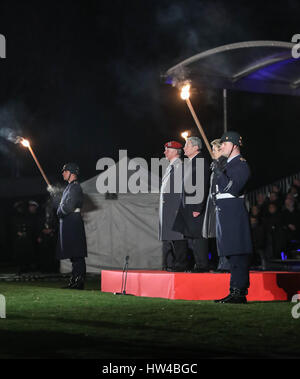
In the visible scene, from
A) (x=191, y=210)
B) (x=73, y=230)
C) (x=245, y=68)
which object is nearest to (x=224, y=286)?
(x=191, y=210)

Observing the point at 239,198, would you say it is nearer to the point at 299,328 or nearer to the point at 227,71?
the point at 299,328

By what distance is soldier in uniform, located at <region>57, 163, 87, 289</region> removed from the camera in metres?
10.8

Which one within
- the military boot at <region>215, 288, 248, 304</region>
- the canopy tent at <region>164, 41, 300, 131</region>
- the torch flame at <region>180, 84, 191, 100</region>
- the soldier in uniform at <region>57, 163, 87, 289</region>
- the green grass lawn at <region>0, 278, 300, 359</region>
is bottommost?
the green grass lawn at <region>0, 278, 300, 359</region>

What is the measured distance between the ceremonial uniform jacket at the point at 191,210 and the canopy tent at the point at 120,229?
7331 millimetres

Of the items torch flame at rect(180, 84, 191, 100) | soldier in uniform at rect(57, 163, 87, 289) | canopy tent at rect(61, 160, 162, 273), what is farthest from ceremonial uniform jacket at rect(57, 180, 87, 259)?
canopy tent at rect(61, 160, 162, 273)

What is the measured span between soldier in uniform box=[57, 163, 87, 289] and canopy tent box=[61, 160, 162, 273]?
5810 mm

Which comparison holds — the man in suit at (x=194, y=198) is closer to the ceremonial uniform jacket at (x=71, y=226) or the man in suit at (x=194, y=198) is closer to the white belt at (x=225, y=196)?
the white belt at (x=225, y=196)

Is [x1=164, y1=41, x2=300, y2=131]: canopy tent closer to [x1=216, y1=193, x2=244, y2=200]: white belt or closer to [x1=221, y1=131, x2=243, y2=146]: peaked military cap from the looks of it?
[x1=221, y1=131, x2=243, y2=146]: peaked military cap

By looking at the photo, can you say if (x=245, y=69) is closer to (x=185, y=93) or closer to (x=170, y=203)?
(x=185, y=93)

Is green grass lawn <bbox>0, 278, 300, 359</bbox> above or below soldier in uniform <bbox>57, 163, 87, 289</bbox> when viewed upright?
below

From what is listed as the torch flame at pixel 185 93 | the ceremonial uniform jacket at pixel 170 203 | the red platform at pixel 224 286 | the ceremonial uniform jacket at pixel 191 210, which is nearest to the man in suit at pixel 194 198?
the ceremonial uniform jacket at pixel 191 210

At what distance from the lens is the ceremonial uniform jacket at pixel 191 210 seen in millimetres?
9195

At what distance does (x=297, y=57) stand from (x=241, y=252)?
504 centimetres
